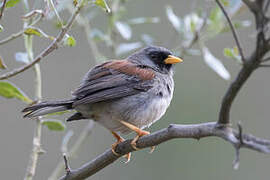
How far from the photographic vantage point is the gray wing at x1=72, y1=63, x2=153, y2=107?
3.95 m

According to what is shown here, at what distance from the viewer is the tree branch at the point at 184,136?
6.53 ft

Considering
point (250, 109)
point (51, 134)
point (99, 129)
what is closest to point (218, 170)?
point (250, 109)

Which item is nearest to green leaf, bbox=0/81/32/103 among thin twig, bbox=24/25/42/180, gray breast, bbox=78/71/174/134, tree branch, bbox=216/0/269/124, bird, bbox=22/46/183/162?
thin twig, bbox=24/25/42/180

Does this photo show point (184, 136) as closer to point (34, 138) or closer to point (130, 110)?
point (34, 138)

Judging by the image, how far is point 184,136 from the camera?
2518mm

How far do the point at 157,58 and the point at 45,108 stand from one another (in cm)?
182

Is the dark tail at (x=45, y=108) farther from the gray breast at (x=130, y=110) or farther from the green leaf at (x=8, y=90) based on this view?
the gray breast at (x=130, y=110)

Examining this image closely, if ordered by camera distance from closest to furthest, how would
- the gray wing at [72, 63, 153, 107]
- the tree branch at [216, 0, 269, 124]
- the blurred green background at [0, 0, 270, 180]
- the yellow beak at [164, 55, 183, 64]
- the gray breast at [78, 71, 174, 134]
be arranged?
the tree branch at [216, 0, 269, 124], the gray wing at [72, 63, 153, 107], the gray breast at [78, 71, 174, 134], the yellow beak at [164, 55, 183, 64], the blurred green background at [0, 0, 270, 180]

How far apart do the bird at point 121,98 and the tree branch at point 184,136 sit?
631 millimetres

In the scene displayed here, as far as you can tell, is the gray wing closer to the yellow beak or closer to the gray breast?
the gray breast

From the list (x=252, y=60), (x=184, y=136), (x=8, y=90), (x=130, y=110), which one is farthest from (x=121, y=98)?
(x=252, y=60)

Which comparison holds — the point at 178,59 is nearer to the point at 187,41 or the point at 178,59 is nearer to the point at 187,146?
the point at 187,41

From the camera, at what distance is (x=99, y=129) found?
860cm

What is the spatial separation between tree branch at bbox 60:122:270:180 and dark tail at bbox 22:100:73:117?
0.59 meters
